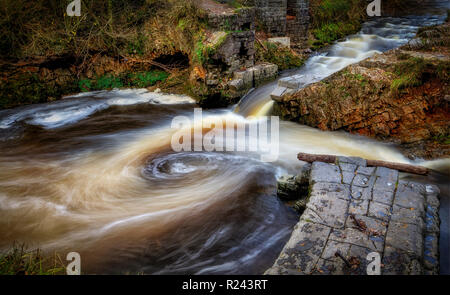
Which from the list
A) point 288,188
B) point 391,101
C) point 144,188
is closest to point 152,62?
point 144,188

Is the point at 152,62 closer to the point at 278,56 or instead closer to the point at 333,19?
the point at 278,56

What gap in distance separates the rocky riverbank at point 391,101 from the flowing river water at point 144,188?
1.07 ft

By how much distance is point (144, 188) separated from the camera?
→ 18.4 ft

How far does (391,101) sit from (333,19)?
8.91 metres

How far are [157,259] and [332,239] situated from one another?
84.6 inches

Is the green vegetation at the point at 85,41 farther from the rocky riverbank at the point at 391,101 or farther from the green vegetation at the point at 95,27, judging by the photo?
the rocky riverbank at the point at 391,101

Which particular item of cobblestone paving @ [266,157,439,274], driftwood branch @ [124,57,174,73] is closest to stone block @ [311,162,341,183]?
cobblestone paving @ [266,157,439,274]

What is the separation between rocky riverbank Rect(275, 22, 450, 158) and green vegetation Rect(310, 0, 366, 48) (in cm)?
589

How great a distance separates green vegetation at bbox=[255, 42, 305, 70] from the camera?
10.6m

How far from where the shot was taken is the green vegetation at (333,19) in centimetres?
1309

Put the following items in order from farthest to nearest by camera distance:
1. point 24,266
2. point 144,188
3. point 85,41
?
1. point 85,41
2. point 144,188
3. point 24,266
